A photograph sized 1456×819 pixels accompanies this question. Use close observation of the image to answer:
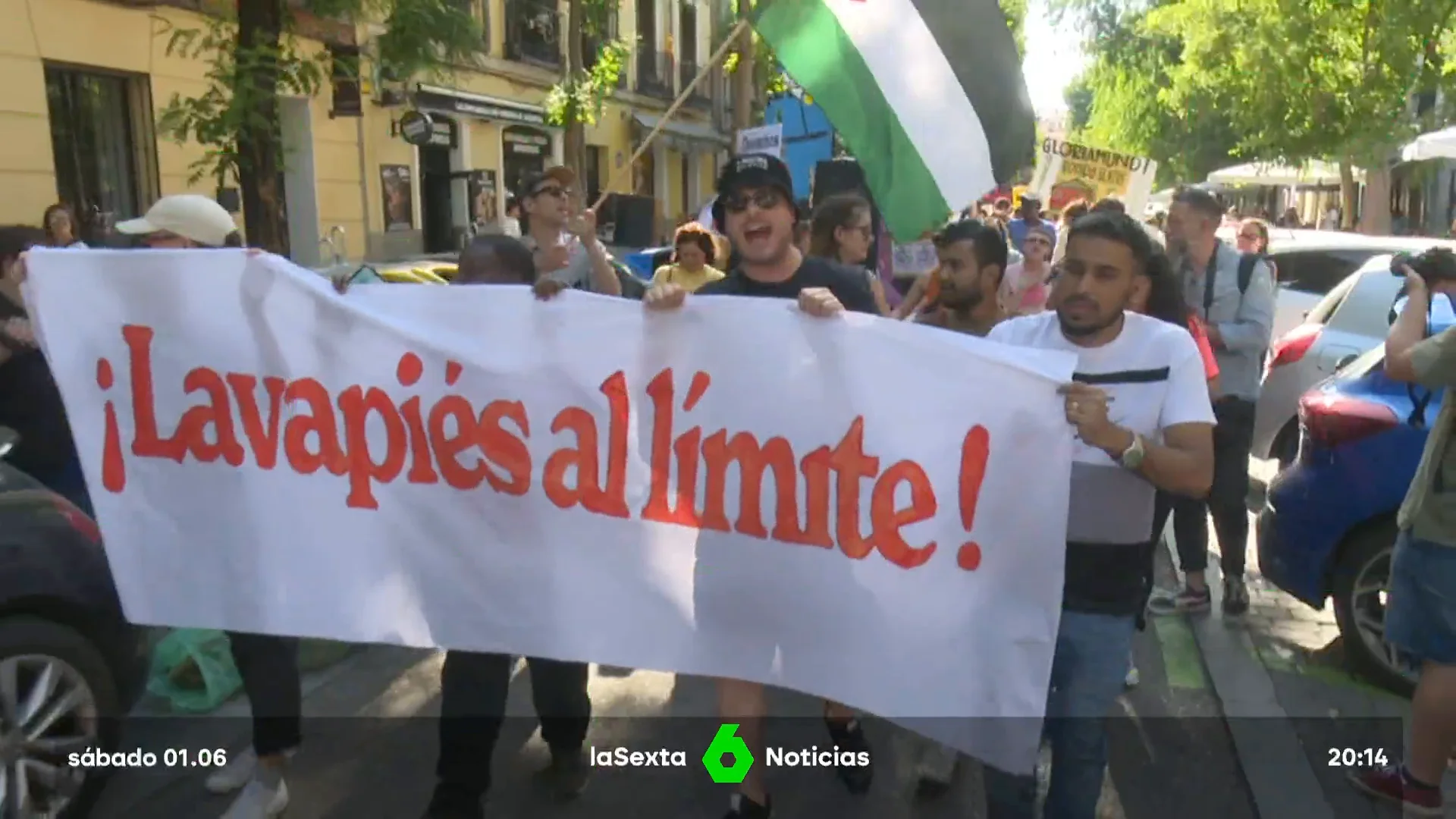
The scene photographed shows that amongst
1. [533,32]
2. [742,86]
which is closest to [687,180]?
[533,32]

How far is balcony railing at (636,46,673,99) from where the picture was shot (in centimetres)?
3216

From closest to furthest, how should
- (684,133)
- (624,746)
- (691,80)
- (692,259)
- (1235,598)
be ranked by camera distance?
(624,746) < (1235,598) < (692,259) < (684,133) < (691,80)

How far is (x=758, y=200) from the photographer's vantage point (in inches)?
136

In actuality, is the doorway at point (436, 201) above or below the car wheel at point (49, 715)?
above

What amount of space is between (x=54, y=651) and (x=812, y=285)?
91.9 inches

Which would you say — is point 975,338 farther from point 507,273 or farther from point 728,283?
point 507,273

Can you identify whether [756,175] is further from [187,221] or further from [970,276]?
[187,221]

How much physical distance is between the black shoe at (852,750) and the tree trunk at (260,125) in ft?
12.5

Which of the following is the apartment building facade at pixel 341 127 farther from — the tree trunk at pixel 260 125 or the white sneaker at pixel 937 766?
the white sneaker at pixel 937 766

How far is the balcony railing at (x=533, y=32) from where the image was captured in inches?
946

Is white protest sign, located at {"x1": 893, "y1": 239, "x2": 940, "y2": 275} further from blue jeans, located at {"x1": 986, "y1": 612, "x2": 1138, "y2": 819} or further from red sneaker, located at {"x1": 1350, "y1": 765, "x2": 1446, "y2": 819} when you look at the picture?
blue jeans, located at {"x1": 986, "y1": 612, "x2": 1138, "y2": 819}

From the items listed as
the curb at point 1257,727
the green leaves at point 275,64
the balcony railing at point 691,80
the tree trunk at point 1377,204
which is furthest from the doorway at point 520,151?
the curb at point 1257,727

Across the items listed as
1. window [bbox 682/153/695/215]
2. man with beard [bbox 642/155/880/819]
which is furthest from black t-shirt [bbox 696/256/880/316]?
window [bbox 682/153/695/215]

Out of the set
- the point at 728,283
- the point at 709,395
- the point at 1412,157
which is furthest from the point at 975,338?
the point at 1412,157
